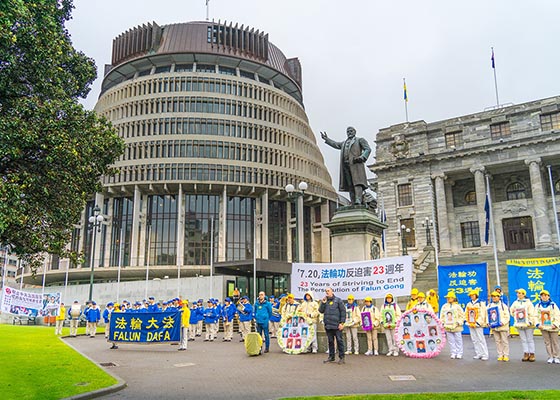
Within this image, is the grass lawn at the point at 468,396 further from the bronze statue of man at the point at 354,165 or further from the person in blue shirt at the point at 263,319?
the bronze statue of man at the point at 354,165

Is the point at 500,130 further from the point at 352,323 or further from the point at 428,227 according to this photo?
the point at 352,323

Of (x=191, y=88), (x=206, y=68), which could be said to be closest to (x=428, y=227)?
(x=191, y=88)

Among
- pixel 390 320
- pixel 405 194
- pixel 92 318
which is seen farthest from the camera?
pixel 405 194

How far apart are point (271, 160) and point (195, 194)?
12992mm

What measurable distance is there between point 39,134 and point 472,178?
51.7 meters

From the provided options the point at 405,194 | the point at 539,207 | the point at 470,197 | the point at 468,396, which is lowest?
the point at 468,396

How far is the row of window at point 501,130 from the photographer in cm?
4972

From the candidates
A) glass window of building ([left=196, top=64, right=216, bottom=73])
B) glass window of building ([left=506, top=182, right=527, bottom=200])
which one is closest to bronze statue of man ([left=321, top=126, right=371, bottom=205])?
glass window of building ([left=506, top=182, right=527, bottom=200])

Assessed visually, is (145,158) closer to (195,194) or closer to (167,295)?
(195,194)

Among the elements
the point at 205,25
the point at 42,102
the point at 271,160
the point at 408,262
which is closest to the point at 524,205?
the point at 271,160

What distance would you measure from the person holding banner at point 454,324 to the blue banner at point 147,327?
34.9 ft

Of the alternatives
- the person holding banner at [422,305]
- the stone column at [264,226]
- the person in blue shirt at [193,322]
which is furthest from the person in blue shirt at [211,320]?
the stone column at [264,226]

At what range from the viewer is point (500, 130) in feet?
173

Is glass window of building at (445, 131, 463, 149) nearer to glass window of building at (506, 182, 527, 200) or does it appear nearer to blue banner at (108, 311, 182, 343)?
glass window of building at (506, 182, 527, 200)
